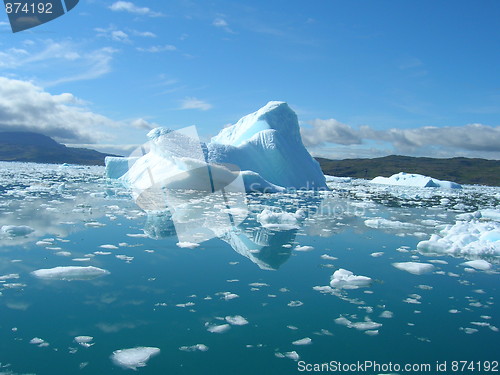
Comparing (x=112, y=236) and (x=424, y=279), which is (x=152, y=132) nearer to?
(x=112, y=236)

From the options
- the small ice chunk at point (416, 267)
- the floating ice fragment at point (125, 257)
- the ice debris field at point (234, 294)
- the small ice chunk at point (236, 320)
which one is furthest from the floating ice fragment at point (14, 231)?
the small ice chunk at point (416, 267)

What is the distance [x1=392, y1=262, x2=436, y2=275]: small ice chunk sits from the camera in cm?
593

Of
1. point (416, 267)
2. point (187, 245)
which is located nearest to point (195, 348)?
point (187, 245)

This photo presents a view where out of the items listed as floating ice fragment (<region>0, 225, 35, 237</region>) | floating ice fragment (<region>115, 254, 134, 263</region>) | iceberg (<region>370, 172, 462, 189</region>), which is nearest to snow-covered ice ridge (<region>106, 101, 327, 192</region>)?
floating ice fragment (<region>0, 225, 35, 237</region>)

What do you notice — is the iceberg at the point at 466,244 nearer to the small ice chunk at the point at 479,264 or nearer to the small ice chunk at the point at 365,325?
the small ice chunk at the point at 479,264

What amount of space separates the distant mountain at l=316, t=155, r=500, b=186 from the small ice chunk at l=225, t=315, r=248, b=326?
11718 cm

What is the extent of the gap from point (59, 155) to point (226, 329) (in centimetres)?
17921

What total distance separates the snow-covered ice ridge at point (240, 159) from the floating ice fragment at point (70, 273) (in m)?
13.5

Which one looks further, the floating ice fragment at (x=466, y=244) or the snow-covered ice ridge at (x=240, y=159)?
the snow-covered ice ridge at (x=240, y=159)

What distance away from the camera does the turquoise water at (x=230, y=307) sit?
3113 millimetres

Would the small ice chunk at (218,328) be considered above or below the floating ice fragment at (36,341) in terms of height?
below

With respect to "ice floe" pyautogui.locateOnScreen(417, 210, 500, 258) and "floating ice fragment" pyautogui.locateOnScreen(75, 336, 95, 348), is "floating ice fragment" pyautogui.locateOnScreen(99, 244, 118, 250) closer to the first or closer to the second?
"floating ice fragment" pyautogui.locateOnScreen(75, 336, 95, 348)

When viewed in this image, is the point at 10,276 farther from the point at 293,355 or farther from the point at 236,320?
the point at 293,355

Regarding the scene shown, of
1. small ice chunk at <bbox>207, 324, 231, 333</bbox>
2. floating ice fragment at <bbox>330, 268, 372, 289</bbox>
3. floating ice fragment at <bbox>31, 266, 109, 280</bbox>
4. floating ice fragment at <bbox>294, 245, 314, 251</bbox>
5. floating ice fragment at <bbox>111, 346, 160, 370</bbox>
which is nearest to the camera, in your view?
floating ice fragment at <bbox>111, 346, 160, 370</bbox>
